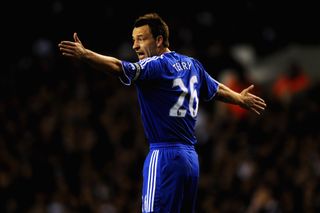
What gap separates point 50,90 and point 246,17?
19.9 feet

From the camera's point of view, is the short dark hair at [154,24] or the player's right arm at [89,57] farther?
the short dark hair at [154,24]

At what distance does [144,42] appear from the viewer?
7.17 m

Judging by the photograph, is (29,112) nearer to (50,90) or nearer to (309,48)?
(50,90)

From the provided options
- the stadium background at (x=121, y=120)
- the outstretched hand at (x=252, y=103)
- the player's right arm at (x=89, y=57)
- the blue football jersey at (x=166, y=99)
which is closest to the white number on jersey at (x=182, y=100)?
the blue football jersey at (x=166, y=99)

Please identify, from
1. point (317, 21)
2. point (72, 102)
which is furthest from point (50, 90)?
point (317, 21)

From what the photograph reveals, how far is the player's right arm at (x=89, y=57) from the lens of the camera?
6445 mm

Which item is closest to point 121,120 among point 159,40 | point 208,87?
point 208,87

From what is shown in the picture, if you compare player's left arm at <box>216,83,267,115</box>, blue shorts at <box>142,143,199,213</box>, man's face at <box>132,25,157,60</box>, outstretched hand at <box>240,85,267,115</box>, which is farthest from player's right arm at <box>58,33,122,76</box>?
outstretched hand at <box>240,85,267,115</box>

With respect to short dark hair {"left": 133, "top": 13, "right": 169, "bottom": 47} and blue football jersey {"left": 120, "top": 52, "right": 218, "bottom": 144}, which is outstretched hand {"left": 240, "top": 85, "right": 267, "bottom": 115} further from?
short dark hair {"left": 133, "top": 13, "right": 169, "bottom": 47}

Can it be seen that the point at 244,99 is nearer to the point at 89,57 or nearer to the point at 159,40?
the point at 159,40

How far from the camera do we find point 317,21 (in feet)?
61.3

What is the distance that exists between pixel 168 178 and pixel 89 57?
47.2 inches

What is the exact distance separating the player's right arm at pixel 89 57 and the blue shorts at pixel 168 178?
0.79 m

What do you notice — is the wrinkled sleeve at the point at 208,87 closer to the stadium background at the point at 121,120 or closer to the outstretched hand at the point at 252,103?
the outstretched hand at the point at 252,103
